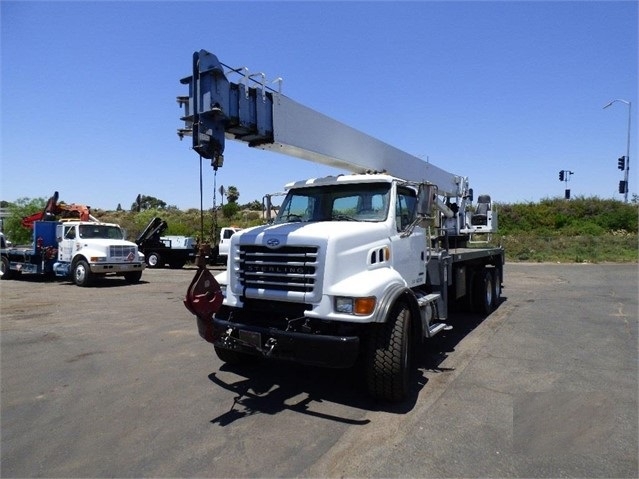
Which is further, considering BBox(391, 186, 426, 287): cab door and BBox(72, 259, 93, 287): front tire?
BBox(72, 259, 93, 287): front tire

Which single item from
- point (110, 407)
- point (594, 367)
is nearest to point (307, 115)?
point (110, 407)

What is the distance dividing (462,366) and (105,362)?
4701 mm

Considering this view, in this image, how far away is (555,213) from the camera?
42.9 meters

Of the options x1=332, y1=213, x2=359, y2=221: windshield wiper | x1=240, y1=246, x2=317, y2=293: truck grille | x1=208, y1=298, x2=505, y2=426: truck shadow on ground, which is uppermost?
x1=332, y1=213, x2=359, y2=221: windshield wiper

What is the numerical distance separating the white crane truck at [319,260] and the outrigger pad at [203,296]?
19 mm

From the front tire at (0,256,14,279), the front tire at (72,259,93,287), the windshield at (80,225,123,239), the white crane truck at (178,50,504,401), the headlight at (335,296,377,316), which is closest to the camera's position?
the headlight at (335,296,377,316)

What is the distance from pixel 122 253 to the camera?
15.7 metres

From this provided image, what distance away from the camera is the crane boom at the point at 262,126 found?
4.84 m

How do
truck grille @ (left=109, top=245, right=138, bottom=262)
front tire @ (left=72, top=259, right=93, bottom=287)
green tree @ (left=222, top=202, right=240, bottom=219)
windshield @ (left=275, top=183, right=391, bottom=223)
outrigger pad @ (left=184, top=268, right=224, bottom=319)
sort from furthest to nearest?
green tree @ (left=222, top=202, right=240, bottom=219)
truck grille @ (left=109, top=245, right=138, bottom=262)
front tire @ (left=72, top=259, right=93, bottom=287)
windshield @ (left=275, top=183, right=391, bottom=223)
outrigger pad @ (left=184, top=268, right=224, bottom=319)

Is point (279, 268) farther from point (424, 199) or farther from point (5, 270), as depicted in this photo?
point (5, 270)

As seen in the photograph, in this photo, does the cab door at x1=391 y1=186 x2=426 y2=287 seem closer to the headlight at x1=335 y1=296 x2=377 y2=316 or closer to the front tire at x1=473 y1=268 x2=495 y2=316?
the headlight at x1=335 y1=296 x2=377 y2=316

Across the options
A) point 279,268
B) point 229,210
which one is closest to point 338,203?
point 279,268

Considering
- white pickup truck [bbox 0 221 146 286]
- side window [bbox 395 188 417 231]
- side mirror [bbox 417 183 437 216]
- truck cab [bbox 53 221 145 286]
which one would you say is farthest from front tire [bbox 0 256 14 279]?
side mirror [bbox 417 183 437 216]

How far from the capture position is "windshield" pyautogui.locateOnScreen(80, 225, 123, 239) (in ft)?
51.7
